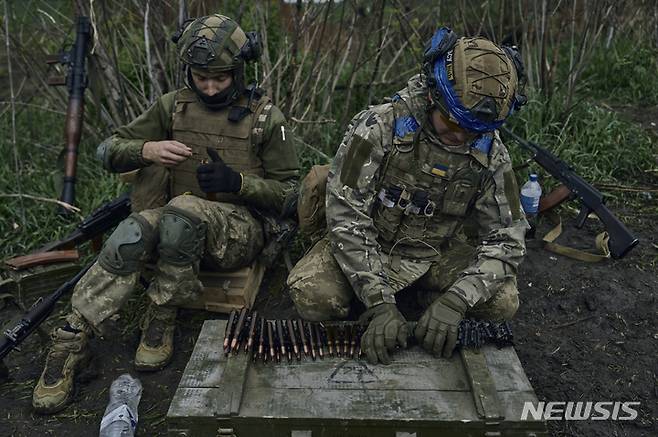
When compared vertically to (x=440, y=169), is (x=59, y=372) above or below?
below

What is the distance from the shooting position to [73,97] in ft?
18.6

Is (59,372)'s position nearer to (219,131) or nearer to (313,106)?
(219,131)

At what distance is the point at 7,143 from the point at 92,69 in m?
1.44

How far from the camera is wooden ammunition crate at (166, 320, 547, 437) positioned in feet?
9.55

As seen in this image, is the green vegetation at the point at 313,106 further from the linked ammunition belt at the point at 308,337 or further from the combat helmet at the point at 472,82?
the linked ammunition belt at the point at 308,337

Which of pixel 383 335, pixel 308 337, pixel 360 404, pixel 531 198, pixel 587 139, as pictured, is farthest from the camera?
pixel 587 139

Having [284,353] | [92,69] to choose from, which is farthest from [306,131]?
[284,353]

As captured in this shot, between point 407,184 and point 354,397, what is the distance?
135 cm

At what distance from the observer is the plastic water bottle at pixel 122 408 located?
3443 mm

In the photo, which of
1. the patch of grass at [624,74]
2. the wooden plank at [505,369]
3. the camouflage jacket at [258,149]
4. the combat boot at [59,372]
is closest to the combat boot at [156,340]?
the combat boot at [59,372]

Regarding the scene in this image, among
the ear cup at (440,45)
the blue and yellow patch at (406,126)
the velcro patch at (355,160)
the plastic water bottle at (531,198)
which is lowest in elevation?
the plastic water bottle at (531,198)

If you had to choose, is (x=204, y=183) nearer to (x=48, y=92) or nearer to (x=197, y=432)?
(x=197, y=432)
